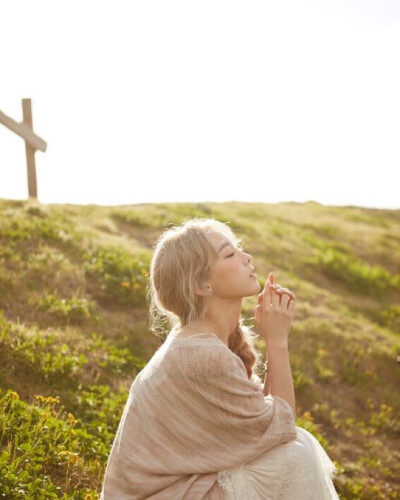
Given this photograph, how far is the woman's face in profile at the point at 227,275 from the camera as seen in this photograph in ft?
11.4

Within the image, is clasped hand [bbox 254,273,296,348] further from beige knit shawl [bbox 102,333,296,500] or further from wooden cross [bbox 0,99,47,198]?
wooden cross [bbox 0,99,47,198]

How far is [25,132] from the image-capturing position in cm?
1038

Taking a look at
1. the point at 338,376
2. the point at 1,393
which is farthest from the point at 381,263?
the point at 1,393

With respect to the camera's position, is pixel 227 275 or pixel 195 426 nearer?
pixel 195 426

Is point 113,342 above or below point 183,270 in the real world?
below

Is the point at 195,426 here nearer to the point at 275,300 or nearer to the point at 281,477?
the point at 281,477

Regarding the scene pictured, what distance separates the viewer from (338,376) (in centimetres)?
802

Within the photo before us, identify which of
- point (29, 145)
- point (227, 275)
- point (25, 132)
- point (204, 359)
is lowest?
point (204, 359)

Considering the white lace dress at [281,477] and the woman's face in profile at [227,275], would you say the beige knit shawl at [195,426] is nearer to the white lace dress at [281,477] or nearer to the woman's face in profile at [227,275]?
the white lace dress at [281,477]

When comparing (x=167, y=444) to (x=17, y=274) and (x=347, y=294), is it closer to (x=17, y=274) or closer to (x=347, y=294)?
(x=17, y=274)

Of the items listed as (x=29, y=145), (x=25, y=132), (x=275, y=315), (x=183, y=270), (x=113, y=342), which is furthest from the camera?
(x=29, y=145)

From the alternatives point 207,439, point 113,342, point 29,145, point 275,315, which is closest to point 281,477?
point 207,439

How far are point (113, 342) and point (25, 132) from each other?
539cm

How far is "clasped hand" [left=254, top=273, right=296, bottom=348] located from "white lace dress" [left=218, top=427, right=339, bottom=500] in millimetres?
620
